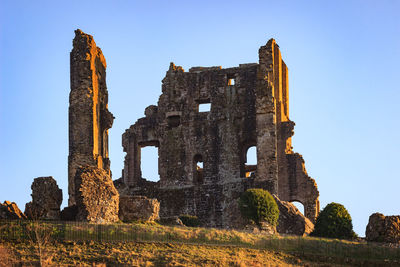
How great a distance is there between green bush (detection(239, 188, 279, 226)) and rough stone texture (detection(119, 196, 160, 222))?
12.3 ft

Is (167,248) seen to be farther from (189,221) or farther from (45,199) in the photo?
(189,221)

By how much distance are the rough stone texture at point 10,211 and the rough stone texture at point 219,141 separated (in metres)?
11.5

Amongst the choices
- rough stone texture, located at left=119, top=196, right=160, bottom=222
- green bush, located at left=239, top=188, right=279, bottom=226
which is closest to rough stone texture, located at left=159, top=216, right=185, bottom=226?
rough stone texture, located at left=119, top=196, right=160, bottom=222

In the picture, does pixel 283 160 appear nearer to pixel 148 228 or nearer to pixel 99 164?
pixel 99 164

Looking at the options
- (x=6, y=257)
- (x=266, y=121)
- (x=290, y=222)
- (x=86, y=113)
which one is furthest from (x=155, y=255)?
(x=266, y=121)

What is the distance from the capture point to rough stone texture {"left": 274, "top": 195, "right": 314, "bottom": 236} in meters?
36.0

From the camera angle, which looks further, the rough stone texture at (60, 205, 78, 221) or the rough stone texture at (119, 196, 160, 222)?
the rough stone texture at (119, 196, 160, 222)

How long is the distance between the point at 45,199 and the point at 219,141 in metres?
13.5

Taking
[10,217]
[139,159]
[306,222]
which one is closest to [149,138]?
[139,159]

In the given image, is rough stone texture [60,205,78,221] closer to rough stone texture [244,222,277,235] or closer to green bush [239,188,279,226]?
rough stone texture [244,222,277,235]

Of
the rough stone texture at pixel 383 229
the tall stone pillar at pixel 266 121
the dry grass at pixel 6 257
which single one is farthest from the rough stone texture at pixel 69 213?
the tall stone pillar at pixel 266 121

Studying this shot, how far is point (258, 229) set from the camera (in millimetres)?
33188

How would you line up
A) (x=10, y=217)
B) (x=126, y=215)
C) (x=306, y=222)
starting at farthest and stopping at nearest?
(x=306, y=222) < (x=126, y=215) < (x=10, y=217)

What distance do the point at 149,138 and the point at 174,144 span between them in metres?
1.46
